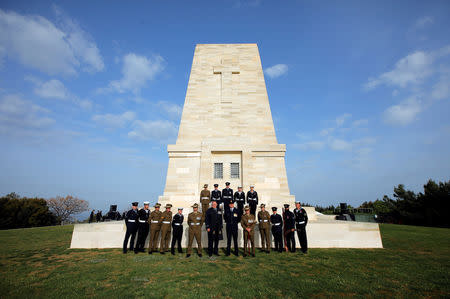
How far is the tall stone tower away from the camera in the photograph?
43.4 feet

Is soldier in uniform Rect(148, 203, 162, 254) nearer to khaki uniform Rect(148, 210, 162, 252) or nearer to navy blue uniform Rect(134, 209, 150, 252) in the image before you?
khaki uniform Rect(148, 210, 162, 252)

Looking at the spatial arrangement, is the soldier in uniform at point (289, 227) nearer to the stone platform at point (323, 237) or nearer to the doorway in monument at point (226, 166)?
the stone platform at point (323, 237)

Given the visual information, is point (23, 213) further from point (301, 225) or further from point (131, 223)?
point (301, 225)

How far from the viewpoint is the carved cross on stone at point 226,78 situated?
15523 millimetres

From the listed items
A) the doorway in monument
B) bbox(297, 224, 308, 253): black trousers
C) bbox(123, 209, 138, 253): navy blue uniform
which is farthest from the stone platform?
the doorway in monument

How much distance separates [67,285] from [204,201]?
223 inches

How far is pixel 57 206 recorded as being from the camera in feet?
134

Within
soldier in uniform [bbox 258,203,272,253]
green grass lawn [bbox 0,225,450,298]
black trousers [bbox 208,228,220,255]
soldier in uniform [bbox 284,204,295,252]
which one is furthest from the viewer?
soldier in uniform [bbox 284,204,295,252]

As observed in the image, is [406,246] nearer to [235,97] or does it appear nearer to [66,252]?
[235,97]

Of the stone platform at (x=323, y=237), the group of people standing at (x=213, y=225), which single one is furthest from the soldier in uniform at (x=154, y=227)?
the stone platform at (x=323, y=237)

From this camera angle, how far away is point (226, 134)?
14.6 metres

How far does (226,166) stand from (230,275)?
8.51 m

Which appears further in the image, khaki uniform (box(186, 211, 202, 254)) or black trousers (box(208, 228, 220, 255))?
khaki uniform (box(186, 211, 202, 254))

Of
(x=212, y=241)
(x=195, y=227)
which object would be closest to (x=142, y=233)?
(x=195, y=227)
